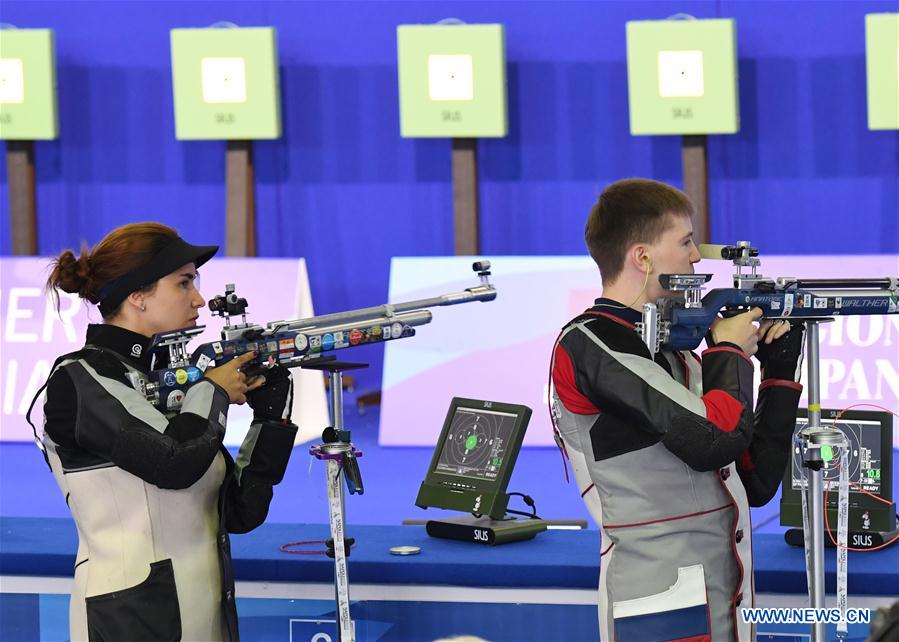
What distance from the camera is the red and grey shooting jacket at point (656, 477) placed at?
213 centimetres

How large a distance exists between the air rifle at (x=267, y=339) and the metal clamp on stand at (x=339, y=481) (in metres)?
0.06

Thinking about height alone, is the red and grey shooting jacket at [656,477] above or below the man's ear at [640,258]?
below

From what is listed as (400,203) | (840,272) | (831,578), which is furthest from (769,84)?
(831,578)

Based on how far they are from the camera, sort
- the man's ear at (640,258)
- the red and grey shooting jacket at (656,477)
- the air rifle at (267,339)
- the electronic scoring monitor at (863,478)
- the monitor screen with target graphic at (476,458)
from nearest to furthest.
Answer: the red and grey shooting jacket at (656,477), the man's ear at (640,258), the air rifle at (267,339), the electronic scoring monitor at (863,478), the monitor screen with target graphic at (476,458)

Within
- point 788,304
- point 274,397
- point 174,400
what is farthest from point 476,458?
point 788,304

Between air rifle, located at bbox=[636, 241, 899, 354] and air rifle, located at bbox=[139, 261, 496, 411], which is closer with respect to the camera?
air rifle, located at bbox=[636, 241, 899, 354]

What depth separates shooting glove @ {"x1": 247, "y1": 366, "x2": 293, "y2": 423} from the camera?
261cm

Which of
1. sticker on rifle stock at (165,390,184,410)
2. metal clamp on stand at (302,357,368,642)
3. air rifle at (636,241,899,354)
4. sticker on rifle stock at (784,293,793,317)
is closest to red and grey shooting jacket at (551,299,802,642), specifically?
air rifle at (636,241,899,354)

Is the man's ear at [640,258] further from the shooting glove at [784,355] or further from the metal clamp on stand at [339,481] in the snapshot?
the metal clamp on stand at [339,481]

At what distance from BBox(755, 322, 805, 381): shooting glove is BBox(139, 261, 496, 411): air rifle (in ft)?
2.59

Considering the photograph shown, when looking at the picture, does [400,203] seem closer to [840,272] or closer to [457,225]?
[457,225]

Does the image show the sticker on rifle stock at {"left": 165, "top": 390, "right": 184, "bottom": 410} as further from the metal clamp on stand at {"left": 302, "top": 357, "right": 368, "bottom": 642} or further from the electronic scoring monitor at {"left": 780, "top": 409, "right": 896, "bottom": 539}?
the electronic scoring monitor at {"left": 780, "top": 409, "right": 896, "bottom": 539}

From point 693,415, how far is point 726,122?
5.29m

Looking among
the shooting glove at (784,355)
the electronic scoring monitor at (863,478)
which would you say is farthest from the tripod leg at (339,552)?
the electronic scoring monitor at (863,478)
